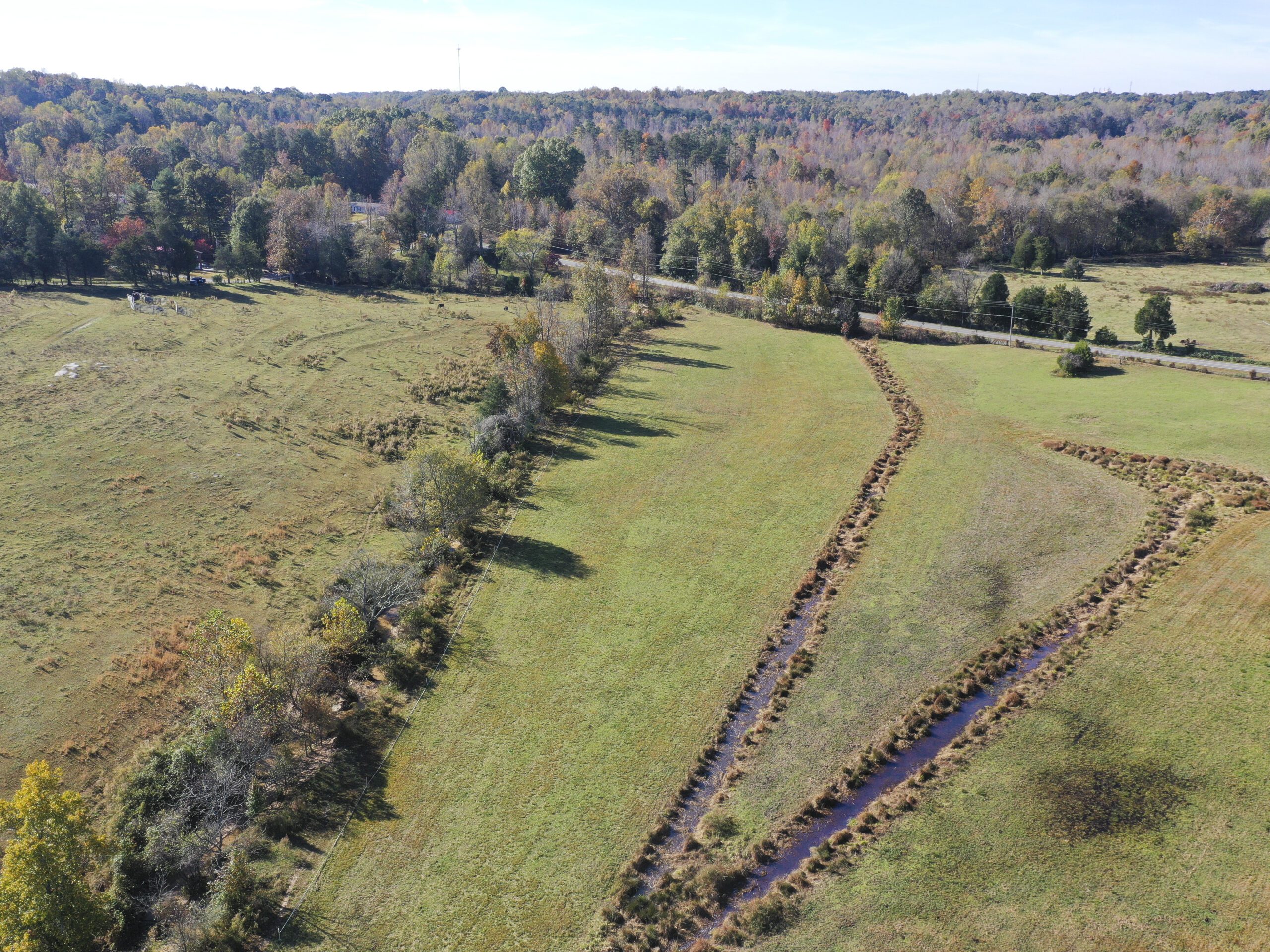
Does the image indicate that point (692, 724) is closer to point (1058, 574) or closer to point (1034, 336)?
point (1058, 574)

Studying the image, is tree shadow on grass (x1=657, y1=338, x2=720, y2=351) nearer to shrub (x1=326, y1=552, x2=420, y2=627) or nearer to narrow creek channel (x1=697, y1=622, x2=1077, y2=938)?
shrub (x1=326, y1=552, x2=420, y2=627)

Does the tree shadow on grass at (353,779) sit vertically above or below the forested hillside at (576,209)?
below

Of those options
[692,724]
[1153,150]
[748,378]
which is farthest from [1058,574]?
[1153,150]

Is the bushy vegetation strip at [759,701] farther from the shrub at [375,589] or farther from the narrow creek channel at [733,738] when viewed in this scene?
the shrub at [375,589]

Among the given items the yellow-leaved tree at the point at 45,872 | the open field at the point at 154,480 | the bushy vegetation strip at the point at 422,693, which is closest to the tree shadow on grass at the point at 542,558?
the bushy vegetation strip at the point at 422,693

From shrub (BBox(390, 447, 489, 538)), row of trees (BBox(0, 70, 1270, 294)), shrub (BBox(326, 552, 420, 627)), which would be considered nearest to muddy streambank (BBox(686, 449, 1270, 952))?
shrub (BBox(326, 552, 420, 627))

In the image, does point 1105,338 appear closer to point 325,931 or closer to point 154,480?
point 325,931

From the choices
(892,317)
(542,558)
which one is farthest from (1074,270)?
(542,558)
